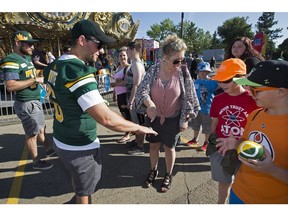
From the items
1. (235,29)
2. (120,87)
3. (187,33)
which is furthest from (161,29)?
(120,87)

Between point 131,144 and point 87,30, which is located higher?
point 87,30

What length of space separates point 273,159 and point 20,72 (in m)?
3.18

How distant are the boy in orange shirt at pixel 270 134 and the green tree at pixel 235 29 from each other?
215ft

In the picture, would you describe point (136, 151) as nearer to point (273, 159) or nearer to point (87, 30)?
point (87, 30)

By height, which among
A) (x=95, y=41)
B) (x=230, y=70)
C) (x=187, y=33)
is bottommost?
(x=230, y=70)

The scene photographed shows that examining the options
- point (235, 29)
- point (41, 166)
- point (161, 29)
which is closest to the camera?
point (41, 166)

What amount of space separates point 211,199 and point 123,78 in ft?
8.29

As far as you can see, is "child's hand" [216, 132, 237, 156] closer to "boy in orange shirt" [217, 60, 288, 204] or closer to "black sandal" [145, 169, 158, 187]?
"boy in orange shirt" [217, 60, 288, 204]

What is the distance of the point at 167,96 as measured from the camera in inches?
106

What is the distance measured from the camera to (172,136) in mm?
2799

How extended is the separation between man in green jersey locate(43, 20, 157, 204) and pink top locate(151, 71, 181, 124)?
91 centimetres

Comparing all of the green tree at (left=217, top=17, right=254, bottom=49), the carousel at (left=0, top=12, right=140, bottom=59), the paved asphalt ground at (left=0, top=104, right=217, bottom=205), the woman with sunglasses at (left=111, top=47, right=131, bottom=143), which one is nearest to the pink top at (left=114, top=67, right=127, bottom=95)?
the woman with sunglasses at (left=111, top=47, right=131, bottom=143)

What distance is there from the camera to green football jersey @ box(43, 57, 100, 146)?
159 centimetres

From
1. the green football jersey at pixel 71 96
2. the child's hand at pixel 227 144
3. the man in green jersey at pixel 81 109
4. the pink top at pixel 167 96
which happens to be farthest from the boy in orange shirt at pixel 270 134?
the pink top at pixel 167 96
